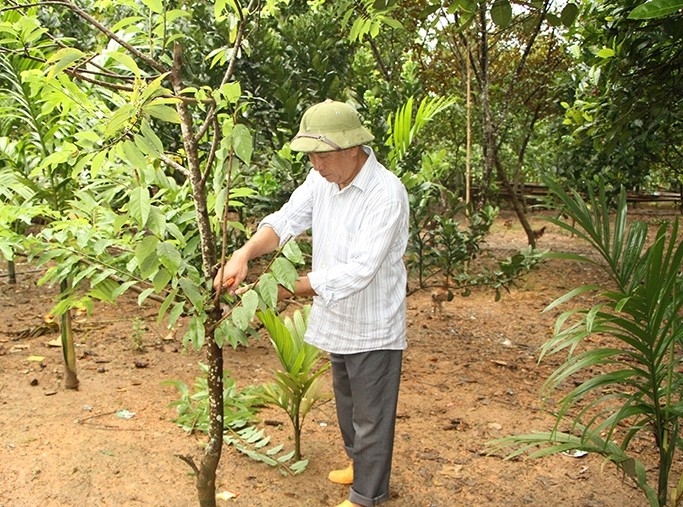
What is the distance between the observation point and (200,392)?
3.56 metres

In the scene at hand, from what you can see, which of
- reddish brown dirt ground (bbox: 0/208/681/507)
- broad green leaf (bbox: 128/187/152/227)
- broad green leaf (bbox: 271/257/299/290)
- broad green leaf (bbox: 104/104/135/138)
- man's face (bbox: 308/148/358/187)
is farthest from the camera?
reddish brown dirt ground (bbox: 0/208/681/507)

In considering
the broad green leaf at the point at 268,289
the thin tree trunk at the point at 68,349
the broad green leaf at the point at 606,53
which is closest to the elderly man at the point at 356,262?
the broad green leaf at the point at 268,289

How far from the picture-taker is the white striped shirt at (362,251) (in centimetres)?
265

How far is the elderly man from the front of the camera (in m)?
2.63

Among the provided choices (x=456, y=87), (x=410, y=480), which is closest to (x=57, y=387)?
(x=410, y=480)

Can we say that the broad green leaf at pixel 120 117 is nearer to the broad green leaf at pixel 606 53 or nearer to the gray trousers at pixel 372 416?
the gray trousers at pixel 372 416

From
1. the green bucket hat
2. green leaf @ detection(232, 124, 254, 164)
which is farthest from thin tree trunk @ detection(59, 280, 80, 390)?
green leaf @ detection(232, 124, 254, 164)

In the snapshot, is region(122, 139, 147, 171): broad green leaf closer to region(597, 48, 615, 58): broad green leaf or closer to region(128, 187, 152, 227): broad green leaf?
region(128, 187, 152, 227): broad green leaf

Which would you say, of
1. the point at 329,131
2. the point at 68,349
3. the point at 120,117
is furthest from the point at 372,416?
the point at 68,349

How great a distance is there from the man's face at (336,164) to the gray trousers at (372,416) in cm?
68

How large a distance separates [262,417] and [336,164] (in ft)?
5.81

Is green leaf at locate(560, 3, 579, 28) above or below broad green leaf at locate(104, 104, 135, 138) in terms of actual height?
above

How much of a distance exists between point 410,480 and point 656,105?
2.19 m

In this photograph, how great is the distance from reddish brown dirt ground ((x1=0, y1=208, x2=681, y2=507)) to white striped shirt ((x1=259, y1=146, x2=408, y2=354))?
814 millimetres
